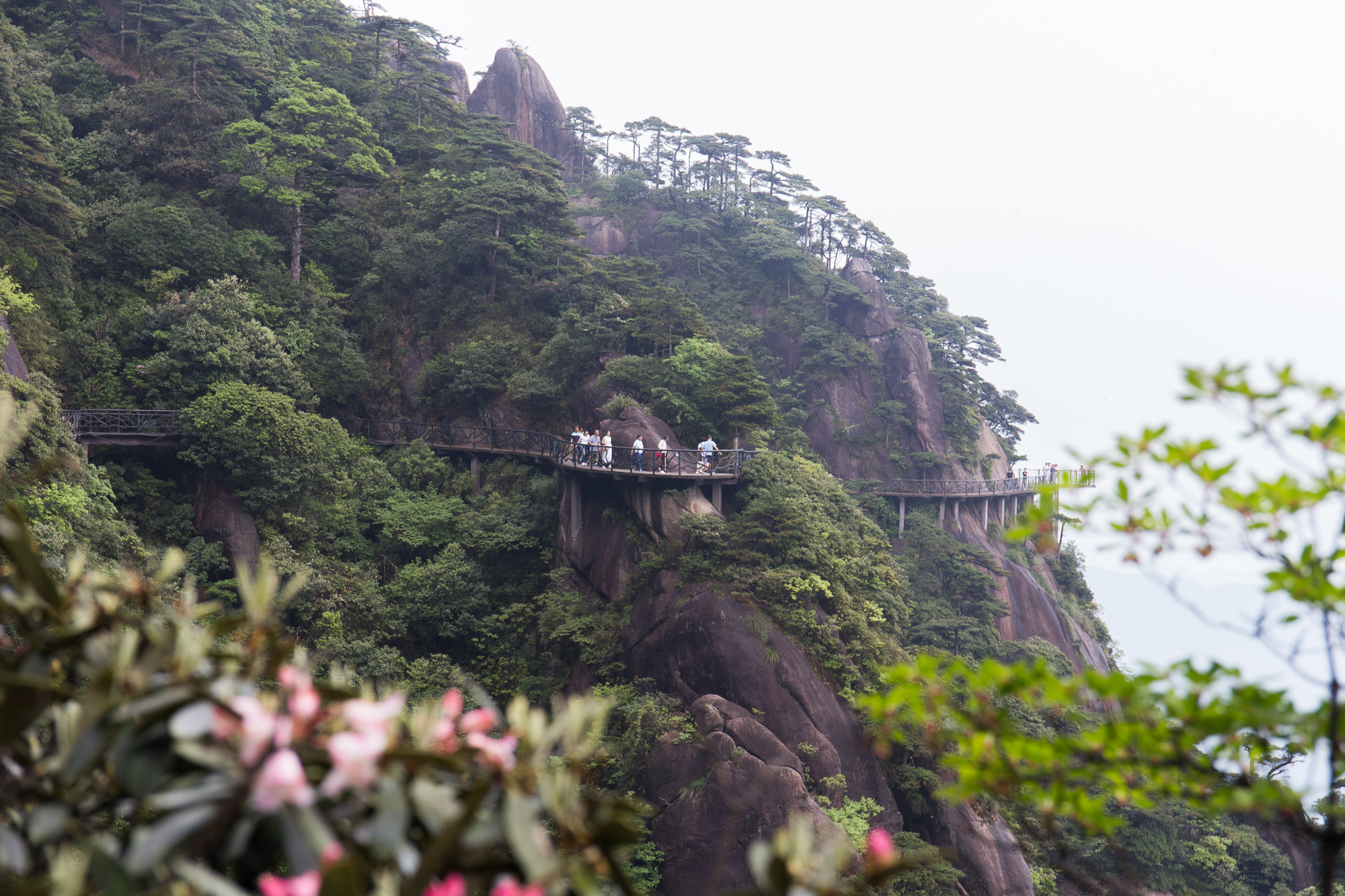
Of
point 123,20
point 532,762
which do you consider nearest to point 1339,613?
point 532,762

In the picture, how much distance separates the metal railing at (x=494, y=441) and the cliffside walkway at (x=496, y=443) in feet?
0.05

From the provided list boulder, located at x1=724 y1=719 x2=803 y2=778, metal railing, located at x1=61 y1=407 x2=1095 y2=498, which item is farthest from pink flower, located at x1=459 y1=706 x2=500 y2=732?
metal railing, located at x1=61 y1=407 x2=1095 y2=498

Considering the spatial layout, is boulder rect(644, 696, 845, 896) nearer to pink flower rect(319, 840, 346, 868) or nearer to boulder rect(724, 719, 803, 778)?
boulder rect(724, 719, 803, 778)

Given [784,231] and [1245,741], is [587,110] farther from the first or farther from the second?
[1245,741]

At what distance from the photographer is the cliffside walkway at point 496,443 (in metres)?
12.3

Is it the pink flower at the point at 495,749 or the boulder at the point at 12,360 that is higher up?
the boulder at the point at 12,360

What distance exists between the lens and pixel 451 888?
95 cm

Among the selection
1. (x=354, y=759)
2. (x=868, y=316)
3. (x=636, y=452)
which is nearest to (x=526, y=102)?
(x=868, y=316)

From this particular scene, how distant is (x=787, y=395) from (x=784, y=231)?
797 centimetres

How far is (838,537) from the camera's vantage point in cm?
1189

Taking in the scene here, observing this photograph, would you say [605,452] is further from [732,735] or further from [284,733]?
[284,733]

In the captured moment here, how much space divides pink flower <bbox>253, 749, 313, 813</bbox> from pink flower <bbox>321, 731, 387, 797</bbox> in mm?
41

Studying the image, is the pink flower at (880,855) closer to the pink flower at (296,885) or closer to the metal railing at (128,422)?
the pink flower at (296,885)

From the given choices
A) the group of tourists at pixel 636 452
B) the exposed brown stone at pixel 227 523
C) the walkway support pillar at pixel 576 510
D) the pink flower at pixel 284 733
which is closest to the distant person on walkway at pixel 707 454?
the group of tourists at pixel 636 452
